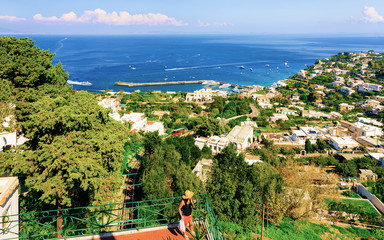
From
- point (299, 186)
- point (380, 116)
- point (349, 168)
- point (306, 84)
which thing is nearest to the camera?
point (299, 186)

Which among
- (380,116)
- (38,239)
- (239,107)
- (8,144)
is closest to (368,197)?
(38,239)

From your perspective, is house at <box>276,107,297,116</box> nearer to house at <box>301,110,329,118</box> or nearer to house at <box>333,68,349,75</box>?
house at <box>301,110,329,118</box>

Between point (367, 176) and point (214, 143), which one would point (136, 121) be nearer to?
point (214, 143)

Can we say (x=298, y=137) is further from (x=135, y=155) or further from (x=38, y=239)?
(x=38, y=239)

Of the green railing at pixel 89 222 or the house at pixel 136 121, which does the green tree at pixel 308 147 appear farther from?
the green railing at pixel 89 222

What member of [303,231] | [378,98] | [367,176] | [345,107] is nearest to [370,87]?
[378,98]

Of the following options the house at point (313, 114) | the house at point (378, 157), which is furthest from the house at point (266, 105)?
the house at point (378, 157)
